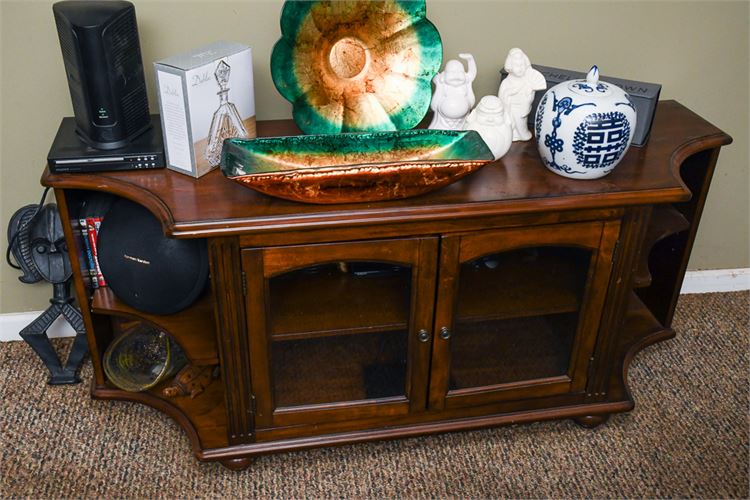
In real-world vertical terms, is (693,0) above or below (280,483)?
above

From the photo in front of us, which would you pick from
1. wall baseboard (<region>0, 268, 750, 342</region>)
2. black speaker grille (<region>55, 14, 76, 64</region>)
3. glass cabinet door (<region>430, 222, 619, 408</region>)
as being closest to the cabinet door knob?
glass cabinet door (<region>430, 222, 619, 408</region>)

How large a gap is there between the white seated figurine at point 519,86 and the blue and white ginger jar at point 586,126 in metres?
0.13

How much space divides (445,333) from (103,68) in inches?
31.1

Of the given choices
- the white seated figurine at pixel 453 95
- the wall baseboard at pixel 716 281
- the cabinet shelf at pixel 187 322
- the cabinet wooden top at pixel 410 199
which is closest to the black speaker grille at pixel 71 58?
the cabinet wooden top at pixel 410 199

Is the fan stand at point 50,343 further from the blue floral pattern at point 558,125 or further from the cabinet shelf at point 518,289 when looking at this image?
the blue floral pattern at point 558,125

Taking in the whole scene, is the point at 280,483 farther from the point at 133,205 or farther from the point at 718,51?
the point at 718,51

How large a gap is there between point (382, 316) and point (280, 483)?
1.36ft

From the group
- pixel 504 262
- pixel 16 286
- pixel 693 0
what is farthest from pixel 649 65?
pixel 16 286

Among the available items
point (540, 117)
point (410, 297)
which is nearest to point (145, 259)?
point (410, 297)

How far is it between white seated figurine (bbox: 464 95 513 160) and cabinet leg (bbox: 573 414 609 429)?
→ 0.63m

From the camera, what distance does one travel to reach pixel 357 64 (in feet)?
5.12

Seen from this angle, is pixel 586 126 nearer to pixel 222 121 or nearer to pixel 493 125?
pixel 493 125

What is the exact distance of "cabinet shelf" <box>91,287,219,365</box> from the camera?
5.17 ft

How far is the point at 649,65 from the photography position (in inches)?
72.2
